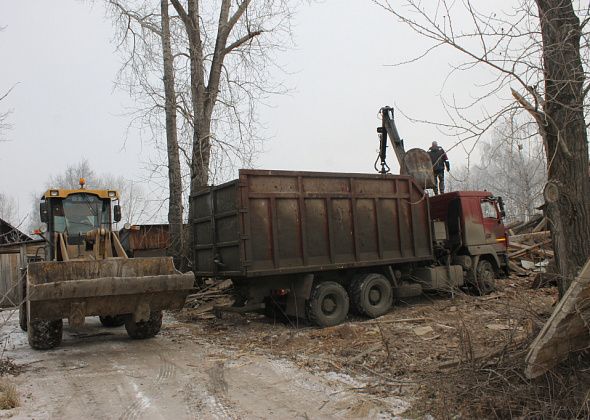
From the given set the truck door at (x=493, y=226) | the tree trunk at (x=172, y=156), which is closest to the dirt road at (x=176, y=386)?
the tree trunk at (x=172, y=156)

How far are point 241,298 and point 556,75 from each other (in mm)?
7069

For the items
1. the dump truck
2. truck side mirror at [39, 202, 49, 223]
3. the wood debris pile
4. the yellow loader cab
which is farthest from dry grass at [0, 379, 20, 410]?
the wood debris pile

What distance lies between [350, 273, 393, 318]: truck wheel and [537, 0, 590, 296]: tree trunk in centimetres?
553

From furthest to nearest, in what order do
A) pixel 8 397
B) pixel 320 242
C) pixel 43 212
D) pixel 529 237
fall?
pixel 529 237, pixel 320 242, pixel 43 212, pixel 8 397

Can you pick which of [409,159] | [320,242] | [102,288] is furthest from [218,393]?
[409,159]

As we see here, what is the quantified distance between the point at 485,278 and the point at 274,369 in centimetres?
833

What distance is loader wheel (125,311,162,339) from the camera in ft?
29.0

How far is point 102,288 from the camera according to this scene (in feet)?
24.2

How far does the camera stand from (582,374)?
4.29 metres

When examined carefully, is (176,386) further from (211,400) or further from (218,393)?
(211,400)

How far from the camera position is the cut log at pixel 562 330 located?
4.18 meters

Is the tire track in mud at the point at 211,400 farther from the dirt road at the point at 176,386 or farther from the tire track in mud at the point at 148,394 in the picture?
the tire track in mud at the point at 148,394

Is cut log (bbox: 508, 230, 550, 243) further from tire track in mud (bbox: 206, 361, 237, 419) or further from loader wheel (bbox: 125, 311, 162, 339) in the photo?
tire track in mud (bbox: 206, 361, 237, 419)

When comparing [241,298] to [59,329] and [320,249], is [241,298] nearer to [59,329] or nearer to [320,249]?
[320,249]
